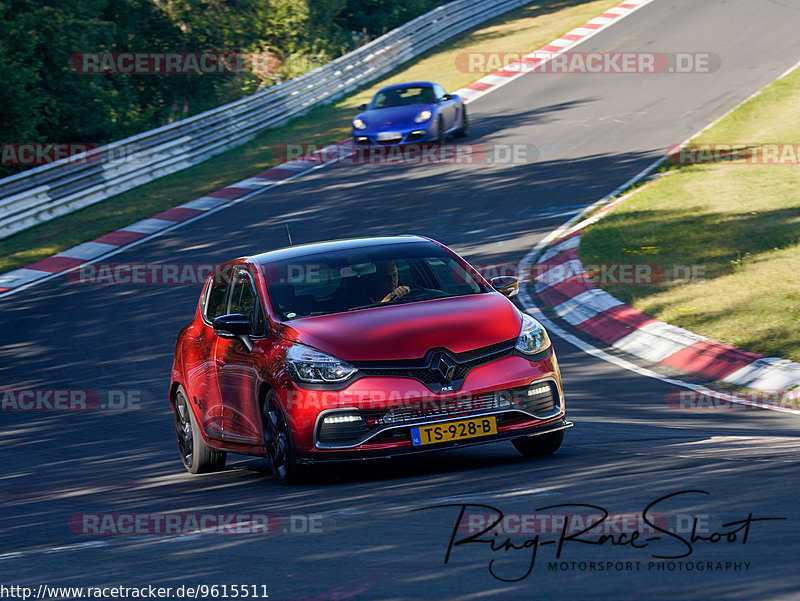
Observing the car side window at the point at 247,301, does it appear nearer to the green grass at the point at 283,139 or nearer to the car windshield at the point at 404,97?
the green grass at the point at 283,139

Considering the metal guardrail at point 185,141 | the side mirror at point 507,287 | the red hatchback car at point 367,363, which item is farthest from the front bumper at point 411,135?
the side mirror at point 507,287

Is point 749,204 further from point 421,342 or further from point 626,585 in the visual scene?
point 626,585

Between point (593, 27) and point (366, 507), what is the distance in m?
35.3

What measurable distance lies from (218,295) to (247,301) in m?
0.73

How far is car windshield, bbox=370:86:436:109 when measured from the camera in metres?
25.8

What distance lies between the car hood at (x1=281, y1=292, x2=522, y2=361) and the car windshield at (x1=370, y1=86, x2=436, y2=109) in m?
18.4

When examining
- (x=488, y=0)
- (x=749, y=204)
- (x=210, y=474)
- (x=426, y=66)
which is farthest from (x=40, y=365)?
(x=488, y=0)

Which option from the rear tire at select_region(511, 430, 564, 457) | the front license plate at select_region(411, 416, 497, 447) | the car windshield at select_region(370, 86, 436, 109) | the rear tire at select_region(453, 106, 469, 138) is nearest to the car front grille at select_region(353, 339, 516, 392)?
the front license plate at select_region(411, 416, 497, 447)

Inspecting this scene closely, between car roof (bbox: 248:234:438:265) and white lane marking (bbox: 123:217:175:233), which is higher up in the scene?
car roof (bbox: 248:234:438:265)

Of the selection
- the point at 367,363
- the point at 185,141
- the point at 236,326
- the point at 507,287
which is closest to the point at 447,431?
the point at 367,363

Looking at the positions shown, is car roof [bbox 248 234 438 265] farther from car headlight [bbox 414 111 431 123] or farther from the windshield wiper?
car headlight [bbox 414 111 431 123]

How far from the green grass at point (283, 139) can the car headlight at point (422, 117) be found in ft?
12.5

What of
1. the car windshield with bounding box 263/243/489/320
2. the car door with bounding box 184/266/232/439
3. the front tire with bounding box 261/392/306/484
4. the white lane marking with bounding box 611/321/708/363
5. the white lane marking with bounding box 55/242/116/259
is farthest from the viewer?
the white lane marking with bounding box 55/242/116/259

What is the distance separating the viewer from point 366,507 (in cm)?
659
